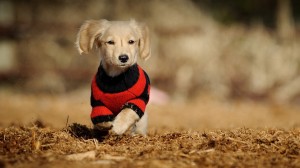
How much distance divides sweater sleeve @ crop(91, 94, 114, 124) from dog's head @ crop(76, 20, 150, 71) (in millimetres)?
392

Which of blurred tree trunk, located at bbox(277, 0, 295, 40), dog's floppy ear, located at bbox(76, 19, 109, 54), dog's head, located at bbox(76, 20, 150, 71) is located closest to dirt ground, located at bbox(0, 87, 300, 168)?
dog's head, located at bbox(76, 20, 150, 71)

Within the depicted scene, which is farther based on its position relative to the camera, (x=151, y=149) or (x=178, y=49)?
(x=178, y=49)

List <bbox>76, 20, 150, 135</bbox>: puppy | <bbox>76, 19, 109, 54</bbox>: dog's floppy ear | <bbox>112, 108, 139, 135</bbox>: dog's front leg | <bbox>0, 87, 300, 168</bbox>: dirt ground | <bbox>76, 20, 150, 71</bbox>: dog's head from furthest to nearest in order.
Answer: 1. <bbox>76, 19, 109, 54</bbox>: dog's floppy ear
2. <bbox>76, 20, 150, 71</bbox>: dog's head
3. <bbox>76, 20, 150, 135</bbox>: puppy
4. <bbox>112, 108, 139, 135</bbox>: dog's front leg
5. <bbox>0, 87, 300, 168</bbox>: dirt ground

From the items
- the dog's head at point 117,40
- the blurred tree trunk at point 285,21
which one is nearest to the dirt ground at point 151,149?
the dog's head at point 117,40

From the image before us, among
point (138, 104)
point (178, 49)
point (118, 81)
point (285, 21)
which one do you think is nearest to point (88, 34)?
point (118, 81)

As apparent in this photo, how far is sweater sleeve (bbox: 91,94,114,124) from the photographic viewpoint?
4797 mm

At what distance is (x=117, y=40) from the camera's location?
5000mm

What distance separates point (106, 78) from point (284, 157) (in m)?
1.85

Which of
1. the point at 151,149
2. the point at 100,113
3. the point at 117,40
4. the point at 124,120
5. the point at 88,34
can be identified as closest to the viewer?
the point at 151,149

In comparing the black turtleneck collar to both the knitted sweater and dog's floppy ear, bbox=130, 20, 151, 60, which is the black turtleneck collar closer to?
the knitted sweater

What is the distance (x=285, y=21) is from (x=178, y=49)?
357cm

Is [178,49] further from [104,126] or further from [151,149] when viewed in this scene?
[151,149]

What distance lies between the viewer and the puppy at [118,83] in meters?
4.78

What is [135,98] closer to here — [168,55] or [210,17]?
[168,55]
